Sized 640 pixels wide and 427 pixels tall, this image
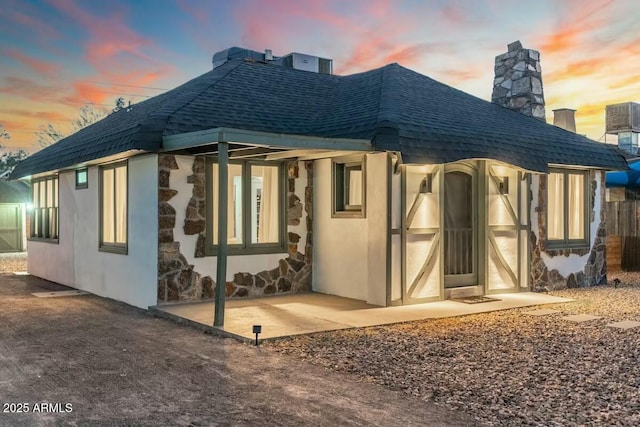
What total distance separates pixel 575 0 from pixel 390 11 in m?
4.00

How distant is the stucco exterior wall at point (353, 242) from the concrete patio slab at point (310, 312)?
0.26 metres

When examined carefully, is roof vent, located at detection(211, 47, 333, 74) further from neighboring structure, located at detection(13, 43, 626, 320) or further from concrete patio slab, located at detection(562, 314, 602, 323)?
concrete patio slab, located at detection(562, 314, 602, 323)

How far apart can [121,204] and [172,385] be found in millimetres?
5910

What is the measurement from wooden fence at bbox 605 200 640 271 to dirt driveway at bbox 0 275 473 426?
465 inches

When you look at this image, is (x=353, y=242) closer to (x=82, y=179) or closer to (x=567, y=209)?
(x=567, y=209)

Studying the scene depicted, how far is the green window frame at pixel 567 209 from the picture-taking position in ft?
39.2

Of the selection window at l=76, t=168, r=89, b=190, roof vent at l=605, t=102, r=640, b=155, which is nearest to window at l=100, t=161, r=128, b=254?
window at l=76, t=168, r=89, b=190

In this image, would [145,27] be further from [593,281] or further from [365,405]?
[365,405]

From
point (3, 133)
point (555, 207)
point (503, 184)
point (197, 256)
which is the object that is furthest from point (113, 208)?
point (3, 133)

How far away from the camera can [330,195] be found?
10445mm

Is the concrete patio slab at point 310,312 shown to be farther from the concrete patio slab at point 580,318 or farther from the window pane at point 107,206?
the window pane at point 107,206

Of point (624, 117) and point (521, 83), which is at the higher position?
point (624, 117)

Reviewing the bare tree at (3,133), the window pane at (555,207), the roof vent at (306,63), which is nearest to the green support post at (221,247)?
the roof vent at (306,63)

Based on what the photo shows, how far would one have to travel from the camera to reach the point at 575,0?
13.4 m
